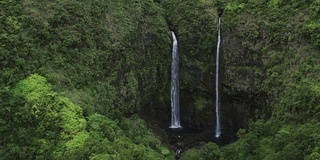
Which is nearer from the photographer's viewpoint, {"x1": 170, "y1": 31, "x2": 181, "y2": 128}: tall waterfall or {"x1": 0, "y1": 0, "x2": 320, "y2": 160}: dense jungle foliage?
{"x1": 0, "y1": 0, "x2": 320, "y2": 160}: dense jungle foliage

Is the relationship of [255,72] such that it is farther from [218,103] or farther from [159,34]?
[159,34]

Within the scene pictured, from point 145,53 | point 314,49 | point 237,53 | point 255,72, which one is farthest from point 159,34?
point 314,49

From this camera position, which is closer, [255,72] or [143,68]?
[255,72]

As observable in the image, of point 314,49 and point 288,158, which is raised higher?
point 314,49

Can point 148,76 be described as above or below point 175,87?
above

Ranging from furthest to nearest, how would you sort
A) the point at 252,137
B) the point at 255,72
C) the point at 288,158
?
the point at 255,72, the point at 252,137, the point at 288,158

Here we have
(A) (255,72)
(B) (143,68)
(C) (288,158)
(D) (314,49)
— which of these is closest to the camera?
(C) (288,158)

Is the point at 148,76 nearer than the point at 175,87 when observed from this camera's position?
Yes

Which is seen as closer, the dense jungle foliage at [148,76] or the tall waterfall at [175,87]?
the dense jungle foliage at [148,76]
